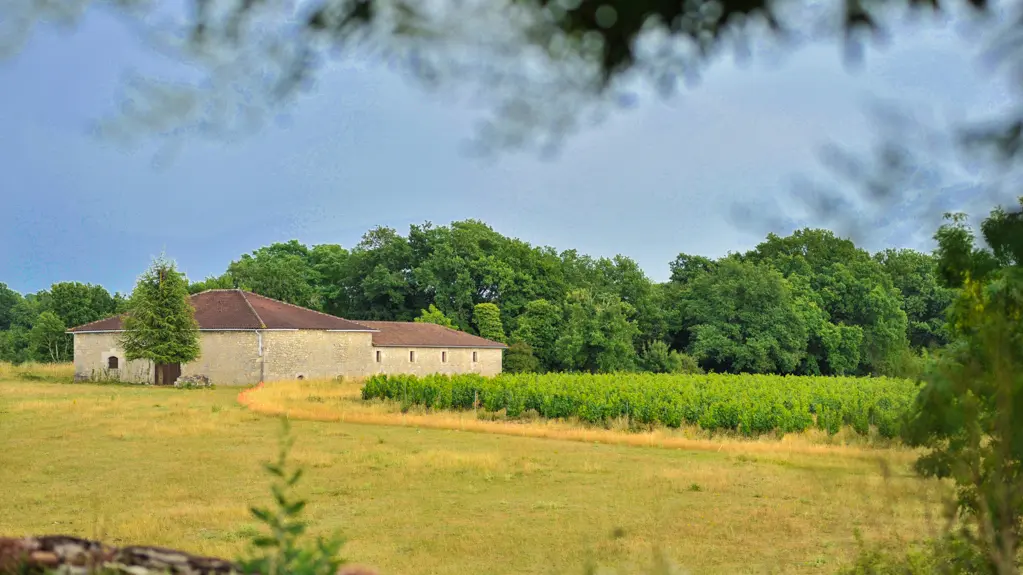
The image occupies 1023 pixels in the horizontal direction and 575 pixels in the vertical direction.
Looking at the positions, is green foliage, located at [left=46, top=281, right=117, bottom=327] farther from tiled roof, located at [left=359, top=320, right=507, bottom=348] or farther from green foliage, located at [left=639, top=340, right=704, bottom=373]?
green foliage, located at [left=639, top=340, right=704, bottom=373]

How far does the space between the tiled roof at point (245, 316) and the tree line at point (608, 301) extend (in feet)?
49.7

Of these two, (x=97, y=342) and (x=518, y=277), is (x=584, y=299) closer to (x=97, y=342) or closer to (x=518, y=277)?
(x=518, y=277)

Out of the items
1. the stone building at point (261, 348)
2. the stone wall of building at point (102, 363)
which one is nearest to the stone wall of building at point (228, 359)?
the stone building at point (261, 348)

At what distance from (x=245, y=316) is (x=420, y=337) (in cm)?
1223

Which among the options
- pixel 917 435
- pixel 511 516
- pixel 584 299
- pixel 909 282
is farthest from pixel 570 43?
pixel 909 282

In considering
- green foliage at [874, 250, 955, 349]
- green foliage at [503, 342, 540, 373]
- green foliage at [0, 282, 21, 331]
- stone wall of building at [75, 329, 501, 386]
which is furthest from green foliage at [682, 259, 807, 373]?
green foliage at [0, 282, 21, 331]

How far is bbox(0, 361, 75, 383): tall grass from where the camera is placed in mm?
45750

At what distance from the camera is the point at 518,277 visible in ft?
226

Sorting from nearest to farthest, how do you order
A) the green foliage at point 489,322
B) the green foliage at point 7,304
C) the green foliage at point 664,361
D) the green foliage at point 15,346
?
the green foliage at point 664,361 < the green foliage at point 489,322 < the green foliage at point 15,346 < the green foliage at point 7,304

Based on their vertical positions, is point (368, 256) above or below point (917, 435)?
above

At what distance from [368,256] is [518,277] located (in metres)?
13.0

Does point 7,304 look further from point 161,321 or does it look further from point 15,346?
point 161,321

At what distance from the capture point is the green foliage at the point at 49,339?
207ft

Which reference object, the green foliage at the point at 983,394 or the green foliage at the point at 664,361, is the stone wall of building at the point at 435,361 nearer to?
the green foliage at the point at 664,361
